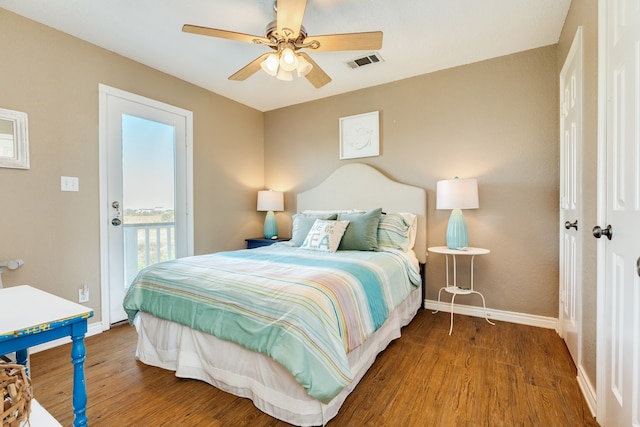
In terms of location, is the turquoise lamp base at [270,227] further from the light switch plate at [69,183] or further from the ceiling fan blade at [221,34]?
the ceiling fan blade at [221,34]

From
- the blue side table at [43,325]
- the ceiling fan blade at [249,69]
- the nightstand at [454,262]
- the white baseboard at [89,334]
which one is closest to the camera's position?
the blue side table at [43,325]

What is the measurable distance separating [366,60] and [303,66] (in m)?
1.07

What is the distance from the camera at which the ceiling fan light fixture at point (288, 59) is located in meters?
2.01

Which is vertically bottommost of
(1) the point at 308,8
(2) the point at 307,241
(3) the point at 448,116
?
(2) the point at 307,241

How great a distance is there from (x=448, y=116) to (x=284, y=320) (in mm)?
2758

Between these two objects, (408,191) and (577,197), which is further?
(408,191)

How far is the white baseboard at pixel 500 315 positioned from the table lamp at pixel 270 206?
6.89 ft

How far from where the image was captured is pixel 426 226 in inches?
127

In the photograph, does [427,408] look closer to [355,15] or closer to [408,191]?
[408,191]

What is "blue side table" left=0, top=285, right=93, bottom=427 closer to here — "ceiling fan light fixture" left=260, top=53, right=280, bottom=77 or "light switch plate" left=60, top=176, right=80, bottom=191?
"light switch plate" left=60, top=176, right=80, bottom=191

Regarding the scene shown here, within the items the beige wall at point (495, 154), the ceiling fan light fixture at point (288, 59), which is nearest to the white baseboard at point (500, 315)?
the beige wall at point (495, 154)

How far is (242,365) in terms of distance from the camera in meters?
1.63

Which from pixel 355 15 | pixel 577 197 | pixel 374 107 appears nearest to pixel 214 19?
pixel 355 15

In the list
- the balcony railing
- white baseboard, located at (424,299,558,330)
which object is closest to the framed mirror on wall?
the balcony railing
